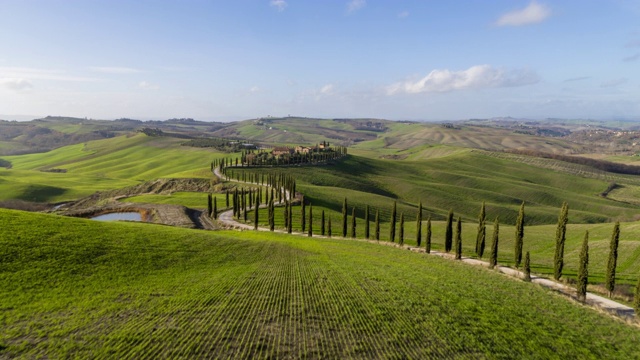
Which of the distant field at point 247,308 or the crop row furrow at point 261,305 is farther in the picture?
the crop row furrow at point 261,305

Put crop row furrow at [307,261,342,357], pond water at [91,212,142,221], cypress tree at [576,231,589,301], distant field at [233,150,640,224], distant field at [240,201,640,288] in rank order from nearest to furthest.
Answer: crop row furrow at [307,261,342,357]
cypress tree at [576,231,589,301]
distant field at [240,201,640,288]
pond water at [91,212,142,221]
distant field at [233,150,640,224]

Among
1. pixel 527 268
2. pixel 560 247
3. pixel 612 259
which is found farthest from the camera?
pixel 527 268

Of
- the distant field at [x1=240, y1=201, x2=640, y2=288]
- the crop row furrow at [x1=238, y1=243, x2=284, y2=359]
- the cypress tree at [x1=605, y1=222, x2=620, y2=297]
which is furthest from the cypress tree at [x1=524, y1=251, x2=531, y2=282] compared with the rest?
the crop row furrow at [x1=238, y1=243, x2=284, y2=359]

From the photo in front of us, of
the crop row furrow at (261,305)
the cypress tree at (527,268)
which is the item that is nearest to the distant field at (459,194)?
the cypress tree at (527,268)

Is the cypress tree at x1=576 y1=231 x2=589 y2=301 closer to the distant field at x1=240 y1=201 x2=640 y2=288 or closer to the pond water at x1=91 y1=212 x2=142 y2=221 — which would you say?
the distant field at x1=240 y1=201 x2=640 y2=288

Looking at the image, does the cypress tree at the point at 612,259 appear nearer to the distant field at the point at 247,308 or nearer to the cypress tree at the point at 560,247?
the cypress tree at the point at 560,247

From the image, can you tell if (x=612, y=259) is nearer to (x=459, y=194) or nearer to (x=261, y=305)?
(x=261, y=305)

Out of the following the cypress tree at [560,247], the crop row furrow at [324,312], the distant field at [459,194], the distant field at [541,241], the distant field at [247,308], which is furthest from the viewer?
the distant field at [459,194]

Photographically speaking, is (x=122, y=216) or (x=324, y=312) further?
(x=122, y=216)

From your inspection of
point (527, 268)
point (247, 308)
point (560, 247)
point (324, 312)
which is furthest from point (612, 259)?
point (247, 308)

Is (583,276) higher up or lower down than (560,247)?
lower down
